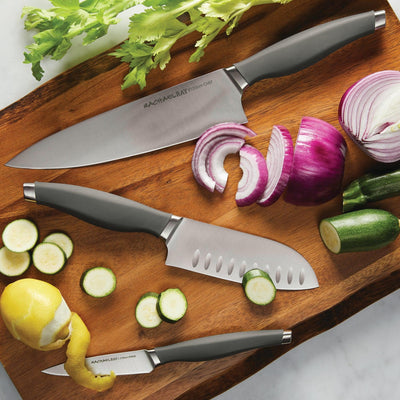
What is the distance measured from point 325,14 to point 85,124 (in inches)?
51.9

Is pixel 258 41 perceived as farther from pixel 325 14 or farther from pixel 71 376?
pixel 71 376

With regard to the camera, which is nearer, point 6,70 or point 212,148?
point 212,148

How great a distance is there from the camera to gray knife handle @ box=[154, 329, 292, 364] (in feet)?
7.35

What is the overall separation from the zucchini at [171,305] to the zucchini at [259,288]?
0.32 meters

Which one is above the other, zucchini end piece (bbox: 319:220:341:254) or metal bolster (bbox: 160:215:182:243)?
metal bolster (bbox: 160:215:182:243)

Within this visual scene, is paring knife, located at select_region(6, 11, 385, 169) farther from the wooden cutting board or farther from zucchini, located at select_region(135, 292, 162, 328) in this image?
zucchini, located at select_region(135, 292, 162, 328)

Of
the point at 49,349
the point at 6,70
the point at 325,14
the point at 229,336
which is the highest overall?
the point at 6,70

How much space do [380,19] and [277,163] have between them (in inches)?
34.0

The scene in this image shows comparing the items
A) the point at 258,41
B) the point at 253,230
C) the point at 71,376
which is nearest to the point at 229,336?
the point at 253,230

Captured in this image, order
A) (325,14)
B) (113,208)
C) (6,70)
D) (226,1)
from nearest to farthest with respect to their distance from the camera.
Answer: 1. (226,1)
2. (113,208)
3. (325,14)
4. (6,70)

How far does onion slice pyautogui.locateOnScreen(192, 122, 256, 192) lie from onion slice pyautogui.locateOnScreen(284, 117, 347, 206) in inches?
10.6

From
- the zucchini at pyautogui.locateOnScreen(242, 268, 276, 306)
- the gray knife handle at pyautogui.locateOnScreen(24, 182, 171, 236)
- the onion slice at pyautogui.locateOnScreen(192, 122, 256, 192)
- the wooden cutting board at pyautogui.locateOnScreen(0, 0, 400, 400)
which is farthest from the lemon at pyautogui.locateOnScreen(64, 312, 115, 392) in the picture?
the onion slice at pyautogui.locateOnScreen(192, 122, 256, 192)

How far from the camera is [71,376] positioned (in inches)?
88.4

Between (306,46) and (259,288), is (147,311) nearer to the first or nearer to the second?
(259,288)
